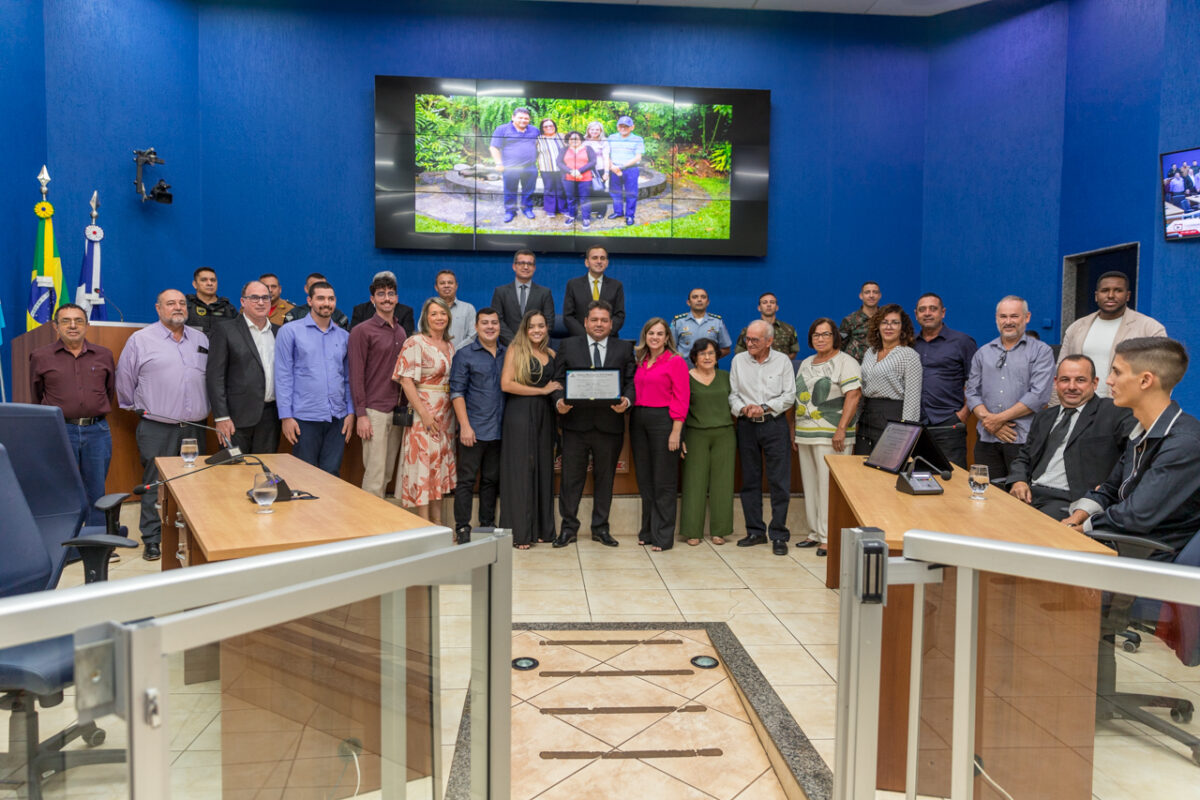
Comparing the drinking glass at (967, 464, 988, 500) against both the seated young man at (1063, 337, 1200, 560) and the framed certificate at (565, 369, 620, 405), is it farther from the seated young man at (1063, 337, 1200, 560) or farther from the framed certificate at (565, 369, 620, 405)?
the framed certificate at (565, 369, 620, 405)

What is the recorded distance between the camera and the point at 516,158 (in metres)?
7.99

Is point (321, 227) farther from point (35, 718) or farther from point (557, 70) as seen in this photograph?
point (35, 718)

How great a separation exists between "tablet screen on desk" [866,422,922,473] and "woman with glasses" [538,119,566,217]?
4.75 m

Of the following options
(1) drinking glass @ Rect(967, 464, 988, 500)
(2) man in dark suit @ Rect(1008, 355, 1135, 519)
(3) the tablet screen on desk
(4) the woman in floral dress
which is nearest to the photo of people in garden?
(4) the woman in floral dress

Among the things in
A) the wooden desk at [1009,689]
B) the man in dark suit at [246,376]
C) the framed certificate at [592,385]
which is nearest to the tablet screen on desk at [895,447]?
the framed certificate at [592,385]

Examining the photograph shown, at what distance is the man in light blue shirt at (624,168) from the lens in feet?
26.4

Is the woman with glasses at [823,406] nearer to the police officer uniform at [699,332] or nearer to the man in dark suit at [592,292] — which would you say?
the police officer uniform at [699,332]

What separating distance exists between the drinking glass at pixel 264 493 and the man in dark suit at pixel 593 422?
Answer: 9.42 ft

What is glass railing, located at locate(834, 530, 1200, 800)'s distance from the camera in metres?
1.32

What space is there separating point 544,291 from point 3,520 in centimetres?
449

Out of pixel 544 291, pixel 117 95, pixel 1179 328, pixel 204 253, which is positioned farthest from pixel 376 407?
pixel 1179 328

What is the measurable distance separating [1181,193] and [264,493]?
256 inches

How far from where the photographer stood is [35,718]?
1.66 metres

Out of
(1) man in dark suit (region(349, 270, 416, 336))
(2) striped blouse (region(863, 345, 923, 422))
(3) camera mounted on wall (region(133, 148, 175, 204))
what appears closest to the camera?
(2) striped blouse (region(863, 345, 923, 422))
